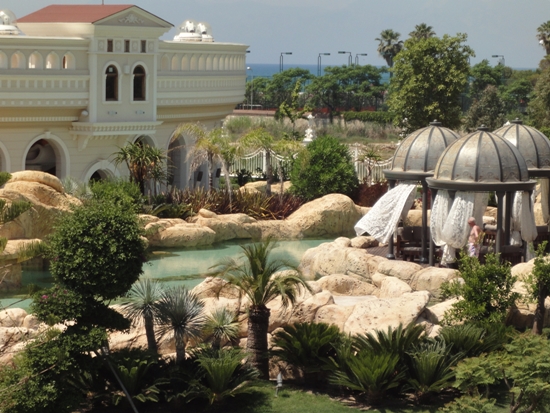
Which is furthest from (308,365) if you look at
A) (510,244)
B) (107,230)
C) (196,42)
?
(196,42)

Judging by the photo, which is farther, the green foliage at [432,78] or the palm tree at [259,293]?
the green foliage at [432,78]

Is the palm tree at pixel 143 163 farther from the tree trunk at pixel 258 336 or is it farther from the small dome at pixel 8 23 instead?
the tree trunk at pixel 258 336

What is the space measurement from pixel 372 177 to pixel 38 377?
2091cm

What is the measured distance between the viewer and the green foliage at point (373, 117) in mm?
65062

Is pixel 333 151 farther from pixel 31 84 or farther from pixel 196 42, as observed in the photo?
pixel 31 84

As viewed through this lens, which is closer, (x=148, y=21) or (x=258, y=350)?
(x=258, y=350)

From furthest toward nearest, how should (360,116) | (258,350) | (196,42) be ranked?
(360,116) < (196,42) < (258,350)

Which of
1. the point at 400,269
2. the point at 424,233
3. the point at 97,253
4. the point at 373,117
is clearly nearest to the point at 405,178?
the point at 424,233

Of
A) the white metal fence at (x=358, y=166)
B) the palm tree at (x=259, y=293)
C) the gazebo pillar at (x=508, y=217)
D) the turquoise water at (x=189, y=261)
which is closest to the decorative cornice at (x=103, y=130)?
the white metal fence at (x=358, y=166)

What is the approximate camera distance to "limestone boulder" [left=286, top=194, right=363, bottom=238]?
2548cm

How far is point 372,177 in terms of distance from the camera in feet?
105

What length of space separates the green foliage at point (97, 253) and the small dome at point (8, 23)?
13628mm

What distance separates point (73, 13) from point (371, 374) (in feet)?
57.1

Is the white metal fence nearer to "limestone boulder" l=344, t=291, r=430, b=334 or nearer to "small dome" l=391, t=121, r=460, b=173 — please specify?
"small dome" l=391, t=121, r=460, b=173
